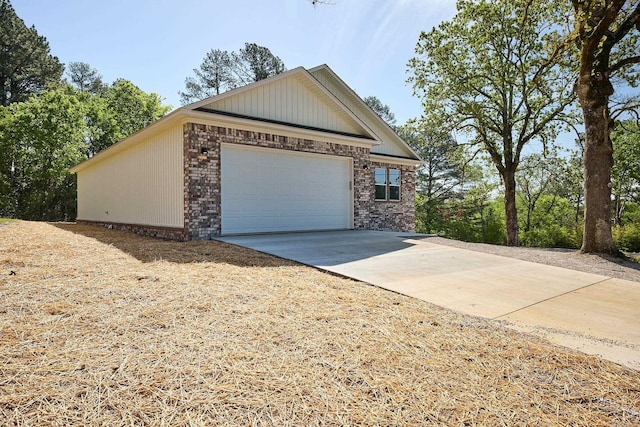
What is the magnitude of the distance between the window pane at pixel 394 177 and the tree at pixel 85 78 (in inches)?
1111

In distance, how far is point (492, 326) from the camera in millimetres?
3344

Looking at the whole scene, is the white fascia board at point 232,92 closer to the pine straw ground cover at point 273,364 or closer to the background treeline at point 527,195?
the pine straw ground cover at point 273,364

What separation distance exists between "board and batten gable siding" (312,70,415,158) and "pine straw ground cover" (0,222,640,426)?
12.4m

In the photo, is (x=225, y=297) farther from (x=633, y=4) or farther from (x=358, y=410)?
(x=633, y=4)

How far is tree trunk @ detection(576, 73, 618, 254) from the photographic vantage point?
7730 mm

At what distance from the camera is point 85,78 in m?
30.9

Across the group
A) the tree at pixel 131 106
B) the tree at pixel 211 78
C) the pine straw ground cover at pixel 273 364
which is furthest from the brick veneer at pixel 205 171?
the tree at pixel 131 106

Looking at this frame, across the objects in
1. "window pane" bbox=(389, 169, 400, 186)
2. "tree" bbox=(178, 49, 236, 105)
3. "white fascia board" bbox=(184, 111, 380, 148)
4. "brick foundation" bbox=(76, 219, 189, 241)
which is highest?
"tree" bbox=(178, 49, 236, 105)

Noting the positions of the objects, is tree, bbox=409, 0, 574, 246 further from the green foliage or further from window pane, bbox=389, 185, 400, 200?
the green foliage

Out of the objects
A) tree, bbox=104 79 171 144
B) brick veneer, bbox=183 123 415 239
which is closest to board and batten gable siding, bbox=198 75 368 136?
brick veneer, bbox=183 123 415 239

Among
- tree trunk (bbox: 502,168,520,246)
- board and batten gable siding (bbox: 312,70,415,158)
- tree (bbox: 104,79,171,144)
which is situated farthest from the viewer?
tree (bbox: 104,79,171,144)

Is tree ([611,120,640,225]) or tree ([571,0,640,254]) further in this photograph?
tree ([611,120,640,225])

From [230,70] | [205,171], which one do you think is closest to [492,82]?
[205,171]

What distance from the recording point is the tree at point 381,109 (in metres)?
31.5
